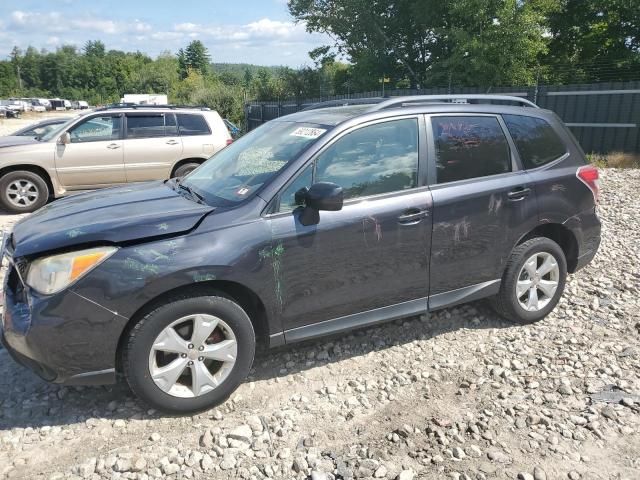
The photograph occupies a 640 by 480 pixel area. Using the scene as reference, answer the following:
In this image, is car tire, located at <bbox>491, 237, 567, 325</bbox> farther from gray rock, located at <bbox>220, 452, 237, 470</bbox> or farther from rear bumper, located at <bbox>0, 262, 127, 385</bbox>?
rear bumper, located at <bbox>0, 262, 127, 385</bbox>

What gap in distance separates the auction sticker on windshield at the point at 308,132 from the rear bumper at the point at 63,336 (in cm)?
168

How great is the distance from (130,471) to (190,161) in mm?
7623

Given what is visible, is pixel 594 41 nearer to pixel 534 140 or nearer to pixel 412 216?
pixel 534 140

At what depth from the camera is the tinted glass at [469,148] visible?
12.0ft

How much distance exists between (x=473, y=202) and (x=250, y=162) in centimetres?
167

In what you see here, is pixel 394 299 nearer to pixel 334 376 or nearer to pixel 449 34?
pixel 334 376

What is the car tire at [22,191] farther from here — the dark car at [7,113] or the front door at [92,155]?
the dark car at [7,113]

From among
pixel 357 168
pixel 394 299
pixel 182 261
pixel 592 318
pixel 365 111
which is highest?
pixel 365 111

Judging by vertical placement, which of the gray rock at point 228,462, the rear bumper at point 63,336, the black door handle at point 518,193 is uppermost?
the black door handle at point 518,193

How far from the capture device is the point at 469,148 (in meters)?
3.79

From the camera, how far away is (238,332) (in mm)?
2982

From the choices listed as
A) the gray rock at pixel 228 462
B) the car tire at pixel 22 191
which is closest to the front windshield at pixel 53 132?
the car tire at pixel 22 191

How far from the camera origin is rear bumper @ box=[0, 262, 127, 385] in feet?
8.66

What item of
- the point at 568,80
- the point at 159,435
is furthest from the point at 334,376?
the point at 568,80
